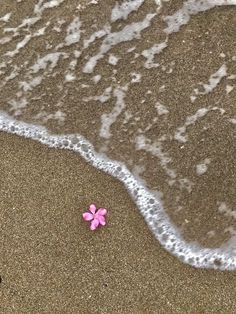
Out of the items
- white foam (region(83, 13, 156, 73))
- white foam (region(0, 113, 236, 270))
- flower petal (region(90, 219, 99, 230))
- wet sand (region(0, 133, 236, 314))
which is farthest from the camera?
white foam (region(83, 13, 156, 73))

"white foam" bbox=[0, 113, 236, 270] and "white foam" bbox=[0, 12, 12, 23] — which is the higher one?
"white foam" bbox=[0, 12, 12, 23]

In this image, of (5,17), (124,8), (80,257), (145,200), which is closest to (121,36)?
(124,8)

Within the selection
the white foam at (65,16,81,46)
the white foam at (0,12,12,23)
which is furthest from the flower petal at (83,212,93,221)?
the white foam at (0,12,12,23)

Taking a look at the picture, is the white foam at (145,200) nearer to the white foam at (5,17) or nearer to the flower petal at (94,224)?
the flower petal at (94,224)

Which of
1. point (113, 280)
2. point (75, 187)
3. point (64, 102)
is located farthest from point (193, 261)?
point (64, 102)

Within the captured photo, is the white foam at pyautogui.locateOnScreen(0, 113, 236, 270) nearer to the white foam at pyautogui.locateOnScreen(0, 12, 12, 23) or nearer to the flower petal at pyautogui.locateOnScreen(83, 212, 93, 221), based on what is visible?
the flower petal at pyautogui.locateOnScreen(83, 212, 93, 221)

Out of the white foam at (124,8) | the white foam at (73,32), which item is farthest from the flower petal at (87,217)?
the white foam at (124,8)
